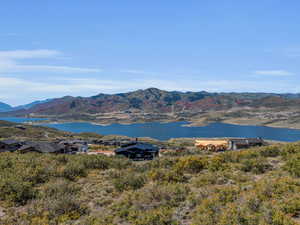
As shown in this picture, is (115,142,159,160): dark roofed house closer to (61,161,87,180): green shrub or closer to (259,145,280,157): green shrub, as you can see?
(259,145,280,157): green shrub

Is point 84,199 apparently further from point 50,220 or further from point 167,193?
point 167,193

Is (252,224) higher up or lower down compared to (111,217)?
higher up

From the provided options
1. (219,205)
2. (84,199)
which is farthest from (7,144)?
(219,205)

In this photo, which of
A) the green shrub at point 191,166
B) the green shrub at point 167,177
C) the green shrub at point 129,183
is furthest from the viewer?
the green shrub at point 191,166

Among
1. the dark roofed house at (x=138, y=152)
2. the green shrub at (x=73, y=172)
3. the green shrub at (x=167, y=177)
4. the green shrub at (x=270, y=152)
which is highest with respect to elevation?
the green shrub at (x=270, y=152)

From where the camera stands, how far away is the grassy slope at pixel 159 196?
28.2ft

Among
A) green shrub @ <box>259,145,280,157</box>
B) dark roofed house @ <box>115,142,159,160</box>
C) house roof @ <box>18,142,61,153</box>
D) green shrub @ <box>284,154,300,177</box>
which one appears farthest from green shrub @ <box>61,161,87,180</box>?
house roof @ <box>18,142,61,153</box>

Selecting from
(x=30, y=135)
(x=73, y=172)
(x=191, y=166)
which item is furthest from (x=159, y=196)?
(x=30, y=135)

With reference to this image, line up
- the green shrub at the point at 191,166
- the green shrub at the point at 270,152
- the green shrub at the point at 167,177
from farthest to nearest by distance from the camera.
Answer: the green shrub at the point at 270,152 → the green shrub at the point at 191,166 → the green shrub at the point at 167,177

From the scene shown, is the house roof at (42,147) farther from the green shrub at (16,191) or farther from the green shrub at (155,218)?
the green shrub at (155,218)

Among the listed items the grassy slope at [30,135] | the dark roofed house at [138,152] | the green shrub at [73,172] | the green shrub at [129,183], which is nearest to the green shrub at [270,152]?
the green shrub at [129,183]

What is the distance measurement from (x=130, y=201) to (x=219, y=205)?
12.1 feet

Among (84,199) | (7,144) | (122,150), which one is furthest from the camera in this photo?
(7,144)

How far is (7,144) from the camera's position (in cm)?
3728
